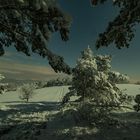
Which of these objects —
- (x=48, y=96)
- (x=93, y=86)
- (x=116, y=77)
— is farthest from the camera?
(x=48, y=96)

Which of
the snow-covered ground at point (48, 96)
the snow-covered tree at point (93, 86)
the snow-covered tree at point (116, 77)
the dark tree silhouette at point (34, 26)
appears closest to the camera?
the dark tree silhouette at point (34, 26)

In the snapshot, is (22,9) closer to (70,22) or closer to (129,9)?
(70,22)

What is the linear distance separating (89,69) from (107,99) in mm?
3757

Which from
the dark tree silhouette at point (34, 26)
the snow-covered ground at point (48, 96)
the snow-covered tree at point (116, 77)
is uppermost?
the snow-covered ground at point (48, 96)

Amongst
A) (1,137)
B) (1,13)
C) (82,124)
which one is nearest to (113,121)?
(82,124)

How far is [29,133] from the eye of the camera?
80.2 feet

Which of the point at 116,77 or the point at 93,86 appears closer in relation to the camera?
the point at 93,86

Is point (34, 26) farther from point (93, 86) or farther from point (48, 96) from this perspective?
point (48, 96)

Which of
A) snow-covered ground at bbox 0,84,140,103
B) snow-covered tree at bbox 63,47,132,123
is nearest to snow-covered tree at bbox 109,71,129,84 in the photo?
snow-covered tree at bbox 63,47,132,123

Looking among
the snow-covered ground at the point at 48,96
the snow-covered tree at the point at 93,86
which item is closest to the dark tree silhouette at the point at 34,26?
the snow-covered tree at the point at 93,86

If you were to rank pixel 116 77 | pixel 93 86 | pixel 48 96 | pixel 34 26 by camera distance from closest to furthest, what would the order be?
pixel 34 26 < pixel 93 86 < pixel 116 77 < pixel 48 96

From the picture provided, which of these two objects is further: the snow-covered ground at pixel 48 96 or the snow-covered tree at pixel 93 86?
the snow-covered ground at pixel 48 96

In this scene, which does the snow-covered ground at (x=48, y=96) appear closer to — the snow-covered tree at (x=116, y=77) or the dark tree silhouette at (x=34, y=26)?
the snow-covered tree at (x=116, y=77)

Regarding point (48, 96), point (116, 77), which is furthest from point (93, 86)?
point (48, 96)
